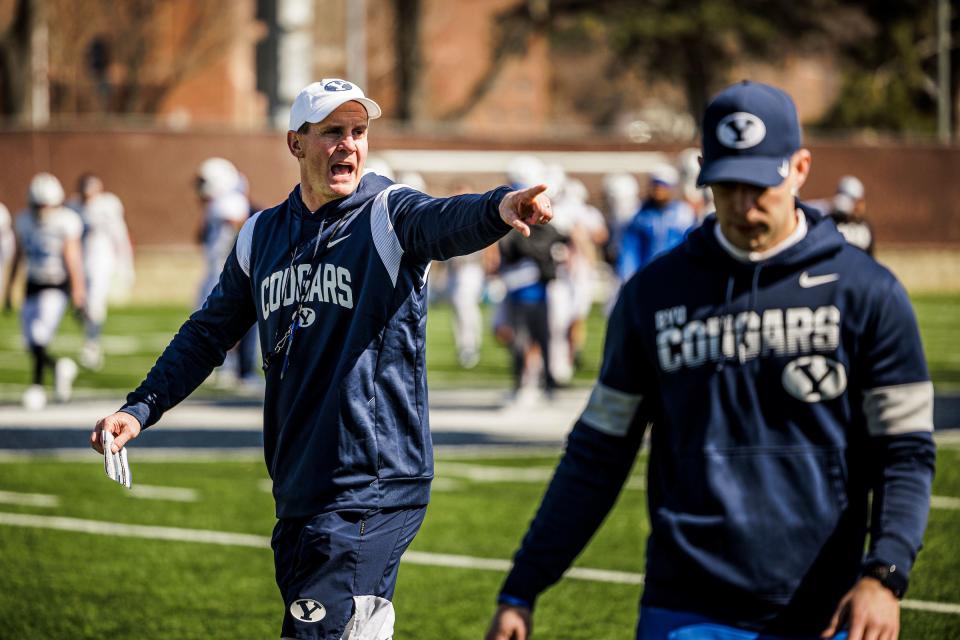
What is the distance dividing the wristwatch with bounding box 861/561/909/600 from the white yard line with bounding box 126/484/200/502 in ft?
25.1

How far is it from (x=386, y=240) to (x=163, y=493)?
6408 millimetres

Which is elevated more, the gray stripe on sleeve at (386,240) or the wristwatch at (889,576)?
the gray stripe on sleeve at (386,240)

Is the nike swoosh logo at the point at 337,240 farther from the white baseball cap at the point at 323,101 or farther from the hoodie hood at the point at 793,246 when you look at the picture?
the hoodie hood at the point at 793,246

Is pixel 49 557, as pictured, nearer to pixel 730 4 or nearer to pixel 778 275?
pixel 778 275

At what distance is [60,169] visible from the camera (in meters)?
29.7

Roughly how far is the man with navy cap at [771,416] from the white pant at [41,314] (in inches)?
503

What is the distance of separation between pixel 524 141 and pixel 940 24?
13.0 m

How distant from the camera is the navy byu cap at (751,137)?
10.8 feet

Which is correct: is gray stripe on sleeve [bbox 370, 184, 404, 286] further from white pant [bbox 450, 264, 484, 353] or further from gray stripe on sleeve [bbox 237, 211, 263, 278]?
white pant [bbox 450, 264, 484, 353]

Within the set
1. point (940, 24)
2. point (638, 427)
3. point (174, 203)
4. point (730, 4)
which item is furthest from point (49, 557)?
point (730, 4)

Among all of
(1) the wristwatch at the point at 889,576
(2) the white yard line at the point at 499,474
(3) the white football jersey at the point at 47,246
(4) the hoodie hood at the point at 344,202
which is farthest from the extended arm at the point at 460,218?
(3) the white football jersey at the point at 47,246

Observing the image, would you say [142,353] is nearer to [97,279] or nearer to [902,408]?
[97,279]

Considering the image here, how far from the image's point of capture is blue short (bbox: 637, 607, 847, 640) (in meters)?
3.33

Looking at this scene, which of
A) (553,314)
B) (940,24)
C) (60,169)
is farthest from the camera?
(940,24)
